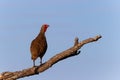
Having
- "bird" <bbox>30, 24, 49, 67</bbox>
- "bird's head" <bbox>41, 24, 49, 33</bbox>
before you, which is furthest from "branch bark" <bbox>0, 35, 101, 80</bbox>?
"bird's head" <bbox>41, 24, 49, 33</bbox>

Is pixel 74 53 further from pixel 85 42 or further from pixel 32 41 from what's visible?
pixel 32 41

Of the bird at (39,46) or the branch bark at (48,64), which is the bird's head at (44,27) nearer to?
the bird at (39,46)

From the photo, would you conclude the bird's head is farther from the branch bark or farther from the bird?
the branch bark

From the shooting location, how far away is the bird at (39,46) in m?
10.8

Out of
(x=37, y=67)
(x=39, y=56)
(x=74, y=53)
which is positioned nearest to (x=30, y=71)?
(x=37, y=67)

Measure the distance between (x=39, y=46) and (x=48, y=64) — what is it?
2.13 metres

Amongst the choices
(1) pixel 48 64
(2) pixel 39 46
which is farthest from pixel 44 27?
(1) pixel 48 64

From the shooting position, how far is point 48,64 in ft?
28.8

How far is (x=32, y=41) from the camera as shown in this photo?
10.9 m

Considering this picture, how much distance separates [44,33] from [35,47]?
→ 659 mm

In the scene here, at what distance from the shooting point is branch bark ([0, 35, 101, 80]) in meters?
8.30

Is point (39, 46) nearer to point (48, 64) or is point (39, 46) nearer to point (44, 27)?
point (44, 27)

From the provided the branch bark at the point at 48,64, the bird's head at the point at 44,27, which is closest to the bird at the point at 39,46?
the bird's head at the point at 44,27

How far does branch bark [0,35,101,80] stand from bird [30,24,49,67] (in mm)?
1746
